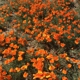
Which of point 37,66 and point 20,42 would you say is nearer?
point 37,66

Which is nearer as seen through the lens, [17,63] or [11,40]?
[17,63]

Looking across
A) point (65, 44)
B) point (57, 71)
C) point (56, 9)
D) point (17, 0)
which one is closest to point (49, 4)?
point (56, 9)

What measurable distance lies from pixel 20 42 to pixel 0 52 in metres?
0.63

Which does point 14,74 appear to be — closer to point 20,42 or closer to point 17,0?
point 20,42

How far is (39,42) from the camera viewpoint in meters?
6.68

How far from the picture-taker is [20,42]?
20.4 feet

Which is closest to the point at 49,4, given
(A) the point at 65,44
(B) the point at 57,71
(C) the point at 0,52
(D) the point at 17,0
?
(D) the point at 17,0

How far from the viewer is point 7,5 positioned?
9055 millimetres

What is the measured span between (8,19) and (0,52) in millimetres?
2212

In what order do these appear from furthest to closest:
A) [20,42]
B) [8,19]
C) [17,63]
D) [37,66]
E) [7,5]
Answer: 1. [7,5]
2. [8,19]
3. [20,42]
4. [17,63]
5. [37,66]

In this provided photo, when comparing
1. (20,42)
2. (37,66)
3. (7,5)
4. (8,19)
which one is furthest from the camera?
(7,5)

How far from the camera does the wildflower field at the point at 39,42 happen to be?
5.21 m

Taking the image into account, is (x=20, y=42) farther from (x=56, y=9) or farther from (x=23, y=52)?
(x=56, y=9)

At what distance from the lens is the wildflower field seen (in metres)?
5.21
